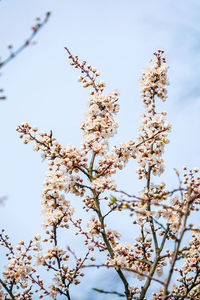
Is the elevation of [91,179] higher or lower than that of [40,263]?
higher

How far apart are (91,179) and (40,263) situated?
176 cm

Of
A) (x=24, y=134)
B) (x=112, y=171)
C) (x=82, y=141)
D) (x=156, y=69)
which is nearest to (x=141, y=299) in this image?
(x=112, y=171)

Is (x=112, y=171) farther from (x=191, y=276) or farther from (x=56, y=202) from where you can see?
(x=191, y=276)

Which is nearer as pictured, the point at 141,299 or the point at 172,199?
the point at 141,299

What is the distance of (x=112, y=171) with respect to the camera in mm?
6484

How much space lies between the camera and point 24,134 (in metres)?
6.58

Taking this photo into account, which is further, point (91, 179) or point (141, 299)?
point (91, 179)

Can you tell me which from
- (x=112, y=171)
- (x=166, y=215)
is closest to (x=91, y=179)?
(x=112, y=171)

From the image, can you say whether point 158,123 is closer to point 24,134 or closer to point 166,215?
point 166,215

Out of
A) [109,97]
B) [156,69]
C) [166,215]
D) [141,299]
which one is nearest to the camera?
[141,299]

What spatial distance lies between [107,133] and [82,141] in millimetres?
514

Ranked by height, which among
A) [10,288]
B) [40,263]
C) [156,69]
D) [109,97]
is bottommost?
[10,288]

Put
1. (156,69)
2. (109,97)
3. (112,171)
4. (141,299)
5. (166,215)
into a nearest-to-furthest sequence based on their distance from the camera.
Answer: (141,299)
(166,215)
(112,171)
(109,97)
(156,69)

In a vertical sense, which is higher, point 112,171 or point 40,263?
point 112,171
